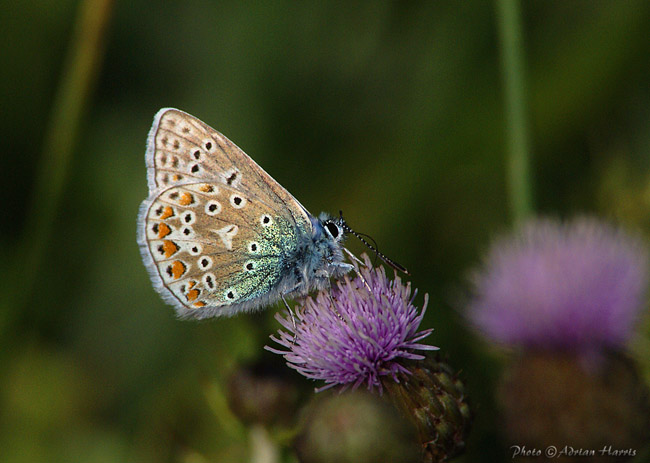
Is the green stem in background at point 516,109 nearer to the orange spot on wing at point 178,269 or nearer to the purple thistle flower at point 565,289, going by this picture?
the purple thistle flower at point 565,289

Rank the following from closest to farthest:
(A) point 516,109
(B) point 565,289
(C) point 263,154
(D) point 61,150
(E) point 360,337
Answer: (E) point 360,337 < (B) point 565,289 < (A) point 516,109 < (D) point 61,150 < (C) point 263,154

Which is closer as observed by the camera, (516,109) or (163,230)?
(163,230)

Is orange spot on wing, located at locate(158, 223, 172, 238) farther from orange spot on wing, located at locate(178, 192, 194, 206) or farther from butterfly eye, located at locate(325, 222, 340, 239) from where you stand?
butterfly eye, located at locate(325, 222, 340, 239)

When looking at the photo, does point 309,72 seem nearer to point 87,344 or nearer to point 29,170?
point 29,170

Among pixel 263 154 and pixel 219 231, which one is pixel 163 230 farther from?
pixel 263 154

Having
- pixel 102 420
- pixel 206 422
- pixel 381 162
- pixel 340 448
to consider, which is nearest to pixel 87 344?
pixel 102 420

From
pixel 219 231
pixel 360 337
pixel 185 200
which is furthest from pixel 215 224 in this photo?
pixel 360 337
